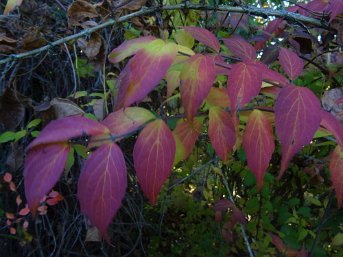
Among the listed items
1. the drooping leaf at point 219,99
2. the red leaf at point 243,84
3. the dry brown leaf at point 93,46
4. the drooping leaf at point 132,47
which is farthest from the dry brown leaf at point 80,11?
the red leaf at point 243,84

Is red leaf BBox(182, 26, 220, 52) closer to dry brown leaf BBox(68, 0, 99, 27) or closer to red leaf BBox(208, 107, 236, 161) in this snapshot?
red leaf BBox(208, 107, 236, 161)

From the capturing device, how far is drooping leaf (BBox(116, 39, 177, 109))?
1.76ft

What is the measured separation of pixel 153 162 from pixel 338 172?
13.6 inches

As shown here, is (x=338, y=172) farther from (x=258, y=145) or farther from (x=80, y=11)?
(x=80, y=11)

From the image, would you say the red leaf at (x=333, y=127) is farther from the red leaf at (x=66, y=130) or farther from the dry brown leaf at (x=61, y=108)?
the dry brown leaf at (x=61, y=108)

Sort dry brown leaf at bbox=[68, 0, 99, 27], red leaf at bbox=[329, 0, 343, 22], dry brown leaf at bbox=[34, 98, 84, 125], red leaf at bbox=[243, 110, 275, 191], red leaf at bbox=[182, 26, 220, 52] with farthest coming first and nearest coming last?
dry brown leaf at bbox=[68, 0, 99, 27] → dry brown leaf at bbox=[34, 98, 84, 125] → red leaf at bbox=[329, 0, 343, 22] → red leaf at bbox=[182, 26, 220, 52] → red leaf at bbox=[243, 110, 275, 191]

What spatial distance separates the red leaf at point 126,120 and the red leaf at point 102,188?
8 centimetres

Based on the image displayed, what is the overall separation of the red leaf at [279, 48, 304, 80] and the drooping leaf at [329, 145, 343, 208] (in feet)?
0.52

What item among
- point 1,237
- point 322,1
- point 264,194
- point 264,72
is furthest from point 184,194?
point 264,72

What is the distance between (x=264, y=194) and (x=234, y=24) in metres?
0.89

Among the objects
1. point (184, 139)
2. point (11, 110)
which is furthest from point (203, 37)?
point (11, 110)

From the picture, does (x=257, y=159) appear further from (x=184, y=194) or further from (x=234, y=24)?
(x=184, y=194)

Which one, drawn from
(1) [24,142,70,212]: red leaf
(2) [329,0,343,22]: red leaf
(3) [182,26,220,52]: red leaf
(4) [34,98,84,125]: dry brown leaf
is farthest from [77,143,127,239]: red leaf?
(2) [329,0,343,22]: red leaf

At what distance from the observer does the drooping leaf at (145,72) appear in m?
0.54
